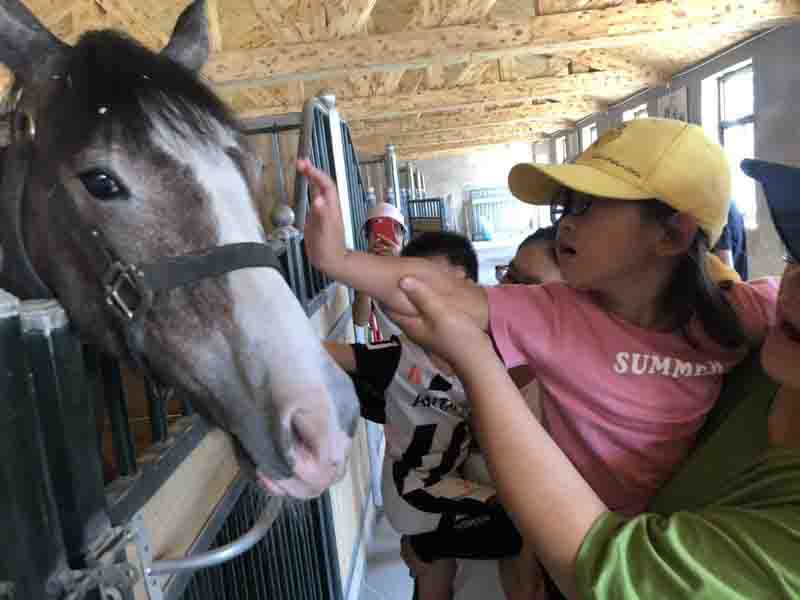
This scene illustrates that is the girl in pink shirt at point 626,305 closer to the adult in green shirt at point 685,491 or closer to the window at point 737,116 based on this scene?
the adult in green shirt at point 685,491

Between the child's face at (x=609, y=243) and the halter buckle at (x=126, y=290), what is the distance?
0.64m

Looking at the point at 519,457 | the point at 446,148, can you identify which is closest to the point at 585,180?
the point at 519,457

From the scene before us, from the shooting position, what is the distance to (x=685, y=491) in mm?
A: 795

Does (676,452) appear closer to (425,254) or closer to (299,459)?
(299,459)

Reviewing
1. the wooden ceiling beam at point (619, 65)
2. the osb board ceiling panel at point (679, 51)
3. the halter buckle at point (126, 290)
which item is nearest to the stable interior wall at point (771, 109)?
the osb board ceiling panel at point (679, 51)

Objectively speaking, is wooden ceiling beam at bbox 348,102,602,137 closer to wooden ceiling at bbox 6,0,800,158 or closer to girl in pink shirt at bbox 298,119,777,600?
wooden ceiling at bbox 6,0,800,158

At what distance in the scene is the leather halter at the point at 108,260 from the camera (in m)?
0.78

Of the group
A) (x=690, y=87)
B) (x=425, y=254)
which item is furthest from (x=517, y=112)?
(x=425, y=254)

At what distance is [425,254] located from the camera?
5.89 feet

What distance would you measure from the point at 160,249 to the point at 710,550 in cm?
73

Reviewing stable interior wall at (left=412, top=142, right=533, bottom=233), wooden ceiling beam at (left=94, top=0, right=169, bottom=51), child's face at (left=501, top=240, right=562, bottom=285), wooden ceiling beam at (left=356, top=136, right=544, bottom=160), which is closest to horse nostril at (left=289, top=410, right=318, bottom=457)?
child's face at (left=501, top=240, right=562, bottom=285)

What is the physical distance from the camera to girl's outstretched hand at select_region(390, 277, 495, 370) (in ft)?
2.42

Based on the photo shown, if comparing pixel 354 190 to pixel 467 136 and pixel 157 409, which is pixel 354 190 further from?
pixel 467 136

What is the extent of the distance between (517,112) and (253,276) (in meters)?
11.9
